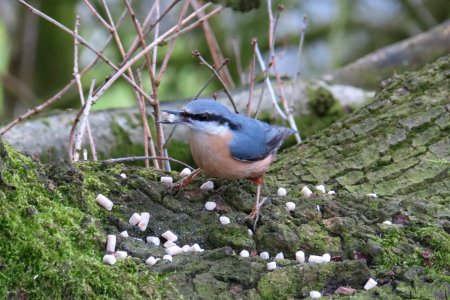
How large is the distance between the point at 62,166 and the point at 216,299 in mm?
808

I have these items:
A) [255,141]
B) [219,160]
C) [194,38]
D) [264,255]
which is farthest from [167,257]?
[194,38]

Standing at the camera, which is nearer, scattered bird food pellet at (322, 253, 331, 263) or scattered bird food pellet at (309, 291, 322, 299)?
scattered bird food pellet at (309, 291, 322, 299)

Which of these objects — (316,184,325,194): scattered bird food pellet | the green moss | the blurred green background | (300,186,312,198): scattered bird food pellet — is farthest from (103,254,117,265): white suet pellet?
the blurred green background

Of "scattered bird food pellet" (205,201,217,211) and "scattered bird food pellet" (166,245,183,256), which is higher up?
"scattered bird food pellet" (166,245,183,256)

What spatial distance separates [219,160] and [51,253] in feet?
3.50

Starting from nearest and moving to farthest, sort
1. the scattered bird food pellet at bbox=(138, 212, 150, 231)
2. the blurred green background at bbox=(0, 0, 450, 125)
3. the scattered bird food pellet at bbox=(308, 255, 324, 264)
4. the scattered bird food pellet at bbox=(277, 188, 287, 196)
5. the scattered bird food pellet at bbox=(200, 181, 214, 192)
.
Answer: the scattered bird food pellet at bbox=(308, 255, 324, 264) → the scattered bird food pellet at bbox=(138, 212, 150, 231) → the scattered bird food pellet at bbox=(200, 181, 214, 192) → the scattered bird food pellet at bbox=(277, 188, 287, 196) → the blurred green background at bbox=(0, 0, 450, 125)

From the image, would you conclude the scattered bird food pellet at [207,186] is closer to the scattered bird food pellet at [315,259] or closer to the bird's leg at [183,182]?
the bird's leg at [183,182]

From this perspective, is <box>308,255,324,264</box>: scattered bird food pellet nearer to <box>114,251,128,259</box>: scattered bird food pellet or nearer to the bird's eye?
<box>114,251,128,259</box>: scattered bird food pellet

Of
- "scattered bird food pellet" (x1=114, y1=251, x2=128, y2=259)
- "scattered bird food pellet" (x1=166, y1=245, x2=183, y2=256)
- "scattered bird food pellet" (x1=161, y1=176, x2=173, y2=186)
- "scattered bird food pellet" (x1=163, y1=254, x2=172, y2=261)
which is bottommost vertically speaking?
"scattered bird food pellet" (x1=161, y1=176, x2=173, y2=186)

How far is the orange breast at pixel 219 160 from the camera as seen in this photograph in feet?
10.9

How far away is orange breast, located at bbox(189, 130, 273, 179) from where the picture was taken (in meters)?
3.33

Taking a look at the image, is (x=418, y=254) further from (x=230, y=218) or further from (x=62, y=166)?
(x=62, y=166)

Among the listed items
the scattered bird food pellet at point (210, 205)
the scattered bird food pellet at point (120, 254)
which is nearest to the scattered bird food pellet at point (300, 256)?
the scattered bird food pellet at point (210, 205)

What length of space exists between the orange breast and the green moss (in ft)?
2.37
